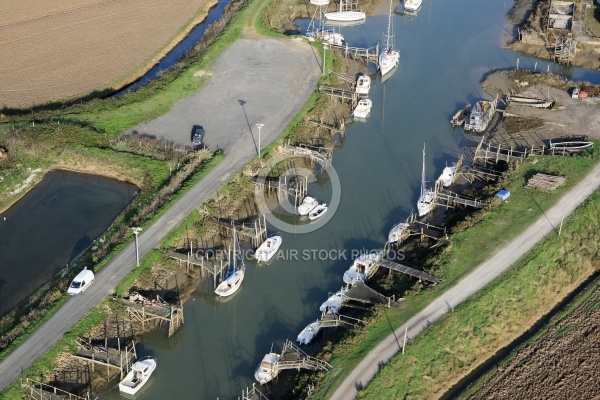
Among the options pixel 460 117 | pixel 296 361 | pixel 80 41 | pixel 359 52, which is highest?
pixel 80 41

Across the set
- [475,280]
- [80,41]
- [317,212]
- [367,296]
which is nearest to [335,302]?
[367,296]

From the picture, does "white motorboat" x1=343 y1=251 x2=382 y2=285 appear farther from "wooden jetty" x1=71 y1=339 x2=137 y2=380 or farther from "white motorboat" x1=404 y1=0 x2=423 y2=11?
"white motorboat" x1=404 y1=0 x2=423 y2=11

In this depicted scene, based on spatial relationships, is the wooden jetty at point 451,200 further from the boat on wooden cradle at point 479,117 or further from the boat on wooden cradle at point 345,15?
the boat on wooden cradle at point 345,15

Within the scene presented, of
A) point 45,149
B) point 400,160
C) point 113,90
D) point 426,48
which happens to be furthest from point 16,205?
point 426,48

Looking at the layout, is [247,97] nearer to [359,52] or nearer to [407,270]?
[359,52]

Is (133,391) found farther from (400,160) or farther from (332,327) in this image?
(400,160)
